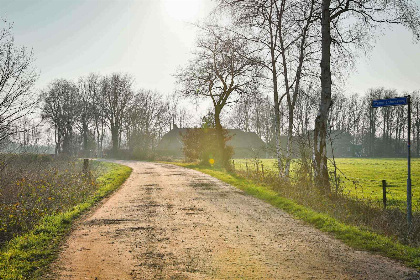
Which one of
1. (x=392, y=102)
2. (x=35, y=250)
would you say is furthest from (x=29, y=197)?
(x=392, y=102)

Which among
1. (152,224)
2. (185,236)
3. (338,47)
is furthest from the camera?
(338,47)

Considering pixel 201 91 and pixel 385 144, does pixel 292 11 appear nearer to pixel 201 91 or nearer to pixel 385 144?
pixel 201 91

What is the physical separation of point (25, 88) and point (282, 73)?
12632 mm

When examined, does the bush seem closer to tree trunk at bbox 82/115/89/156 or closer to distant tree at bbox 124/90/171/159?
distant tree at bbox 124/90/171/159

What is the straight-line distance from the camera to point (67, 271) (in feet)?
17.2

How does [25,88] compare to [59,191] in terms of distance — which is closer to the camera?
[25,88]

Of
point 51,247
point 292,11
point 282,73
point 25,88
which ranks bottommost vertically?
point 51,247

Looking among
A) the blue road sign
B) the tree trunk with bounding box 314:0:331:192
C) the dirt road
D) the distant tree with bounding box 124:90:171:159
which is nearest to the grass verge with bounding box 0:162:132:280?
the dirt road

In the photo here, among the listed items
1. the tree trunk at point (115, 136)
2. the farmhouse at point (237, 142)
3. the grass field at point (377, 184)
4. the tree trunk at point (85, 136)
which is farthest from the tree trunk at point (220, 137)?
the farmhouse at point (237, 142)

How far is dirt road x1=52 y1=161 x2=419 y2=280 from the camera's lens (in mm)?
5160

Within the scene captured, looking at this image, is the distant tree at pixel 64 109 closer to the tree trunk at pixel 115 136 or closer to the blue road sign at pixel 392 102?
the tree trunk at pixel 115 136

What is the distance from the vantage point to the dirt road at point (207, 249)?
5.16m

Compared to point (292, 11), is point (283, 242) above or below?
below

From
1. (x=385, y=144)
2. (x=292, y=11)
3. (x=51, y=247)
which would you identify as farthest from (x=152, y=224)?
(x=385, y=144)
